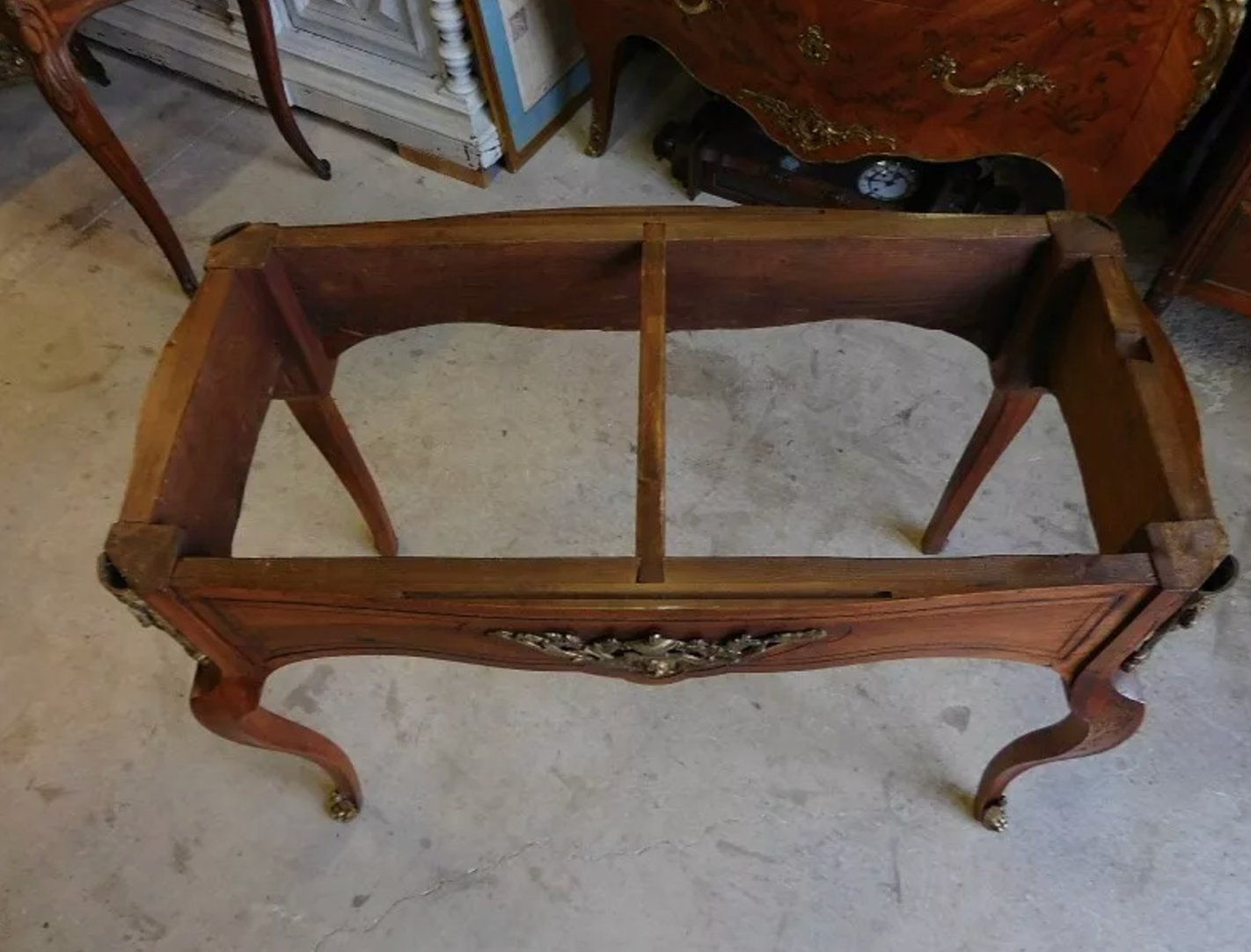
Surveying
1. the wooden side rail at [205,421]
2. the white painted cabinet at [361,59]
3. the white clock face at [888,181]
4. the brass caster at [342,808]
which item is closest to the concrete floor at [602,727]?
the brass caster at [342,808]

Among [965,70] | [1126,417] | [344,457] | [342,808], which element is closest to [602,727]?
[342,808]

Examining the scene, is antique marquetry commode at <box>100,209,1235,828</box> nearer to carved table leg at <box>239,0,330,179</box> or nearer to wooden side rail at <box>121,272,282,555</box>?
wooden side rail at <box>121,272,282,555</box>

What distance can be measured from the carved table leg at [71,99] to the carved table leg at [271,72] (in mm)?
301

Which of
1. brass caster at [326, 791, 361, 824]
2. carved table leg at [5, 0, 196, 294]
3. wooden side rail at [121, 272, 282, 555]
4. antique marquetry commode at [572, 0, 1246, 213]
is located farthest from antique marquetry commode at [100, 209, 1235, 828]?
carved table leg at [5, 0, 196, 294]

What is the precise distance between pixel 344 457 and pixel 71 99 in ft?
2.17

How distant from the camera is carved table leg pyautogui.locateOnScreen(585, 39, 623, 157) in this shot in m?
1.70

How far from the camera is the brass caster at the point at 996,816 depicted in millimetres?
1138

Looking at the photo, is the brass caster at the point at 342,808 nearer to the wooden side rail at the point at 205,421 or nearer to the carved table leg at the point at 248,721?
the carved table leg at the point at 248,721

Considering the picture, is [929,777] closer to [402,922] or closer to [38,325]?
[402,922]

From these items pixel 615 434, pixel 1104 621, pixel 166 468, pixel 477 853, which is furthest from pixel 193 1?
pixel 1104 621

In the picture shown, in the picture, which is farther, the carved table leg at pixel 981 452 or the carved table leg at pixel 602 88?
the carved table leg at pixel 602 88

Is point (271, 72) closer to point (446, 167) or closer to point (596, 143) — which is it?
point (446, 167)

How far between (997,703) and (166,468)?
0.99 metres

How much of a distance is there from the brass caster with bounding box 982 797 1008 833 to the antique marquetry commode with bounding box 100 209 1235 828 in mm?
45
